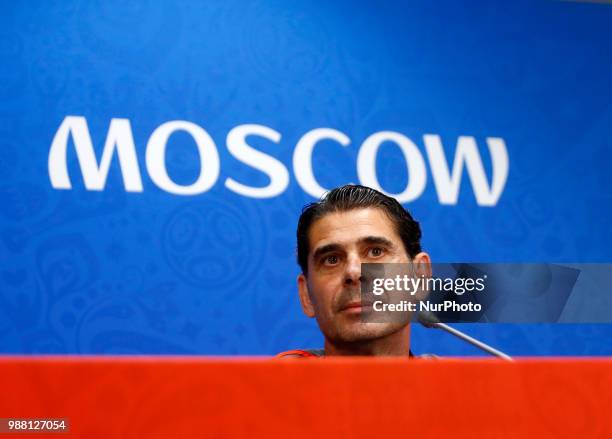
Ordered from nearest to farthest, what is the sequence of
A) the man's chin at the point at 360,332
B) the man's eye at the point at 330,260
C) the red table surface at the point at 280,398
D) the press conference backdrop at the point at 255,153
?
the red table surface at the point at 280,398, the man's chin at the point at 360,332, the man's eye at the point at 330,260, the press conference backdrop at the point at 255,153

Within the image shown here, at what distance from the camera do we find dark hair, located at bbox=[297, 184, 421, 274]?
152 centimetres

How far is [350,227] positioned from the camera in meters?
1.47

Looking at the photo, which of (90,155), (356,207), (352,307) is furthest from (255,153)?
(352,307)

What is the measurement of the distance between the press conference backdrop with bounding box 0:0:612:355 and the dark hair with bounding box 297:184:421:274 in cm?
90

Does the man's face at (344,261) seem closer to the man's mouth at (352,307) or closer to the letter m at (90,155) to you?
the man's mouth at (352,307)

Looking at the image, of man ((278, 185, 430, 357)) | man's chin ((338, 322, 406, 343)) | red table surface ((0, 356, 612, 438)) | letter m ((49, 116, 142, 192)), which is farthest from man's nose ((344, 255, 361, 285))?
letter m ((49, 116, 142, 192))

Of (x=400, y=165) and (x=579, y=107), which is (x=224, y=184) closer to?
(x=400, y=165)

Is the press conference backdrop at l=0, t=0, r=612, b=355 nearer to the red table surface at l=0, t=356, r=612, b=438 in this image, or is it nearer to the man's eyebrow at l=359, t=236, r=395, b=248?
the man's eyebrow at l=359, t=236, r=395, b=248

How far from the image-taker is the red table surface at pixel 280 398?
46cm

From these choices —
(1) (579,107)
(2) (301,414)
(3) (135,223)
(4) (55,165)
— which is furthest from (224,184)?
(2) (301,414)

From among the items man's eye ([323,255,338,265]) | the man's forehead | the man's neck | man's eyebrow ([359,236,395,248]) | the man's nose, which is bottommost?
the man's neck

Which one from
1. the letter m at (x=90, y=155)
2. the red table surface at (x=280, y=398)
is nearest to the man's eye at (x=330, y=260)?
the red table surface at (x=280, y=398)

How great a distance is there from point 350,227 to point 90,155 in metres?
1.25

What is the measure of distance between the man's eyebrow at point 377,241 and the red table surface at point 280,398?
97cm
